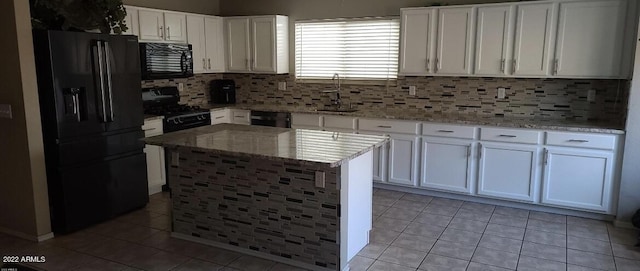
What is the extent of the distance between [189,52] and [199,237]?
8.82ft

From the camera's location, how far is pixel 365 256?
339cm

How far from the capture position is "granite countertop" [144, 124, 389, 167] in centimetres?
292

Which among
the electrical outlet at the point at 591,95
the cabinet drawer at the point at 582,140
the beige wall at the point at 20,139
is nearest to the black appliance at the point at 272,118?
the beige wall at the point at 20,139

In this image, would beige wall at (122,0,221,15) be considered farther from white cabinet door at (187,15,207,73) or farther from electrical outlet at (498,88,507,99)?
electrical outlet at (498,88,507,99)

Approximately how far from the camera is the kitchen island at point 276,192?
306 centimetres

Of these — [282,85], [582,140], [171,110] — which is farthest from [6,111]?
[582,140]

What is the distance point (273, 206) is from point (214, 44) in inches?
135

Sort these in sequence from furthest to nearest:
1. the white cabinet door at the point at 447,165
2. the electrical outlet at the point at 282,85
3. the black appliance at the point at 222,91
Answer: the black appliance at the point at 222,91, the electrical outlet at the point at 282,85, the white cabinet door at the point at 447,165

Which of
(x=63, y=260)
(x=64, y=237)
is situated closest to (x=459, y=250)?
(x=63, y=260)

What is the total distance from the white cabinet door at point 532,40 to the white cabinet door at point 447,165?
955 millimetres

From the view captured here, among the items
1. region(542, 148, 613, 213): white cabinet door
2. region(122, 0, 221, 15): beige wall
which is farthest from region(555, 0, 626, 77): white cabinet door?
region(122, 0, 221, 15): beige wall

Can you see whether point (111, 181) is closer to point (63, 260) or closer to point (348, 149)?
point (63, 260)

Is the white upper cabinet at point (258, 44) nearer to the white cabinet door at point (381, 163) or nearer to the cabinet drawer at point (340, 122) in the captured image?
the cabinet drawer at point (340, 122)

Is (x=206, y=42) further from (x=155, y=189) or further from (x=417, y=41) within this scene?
(x=417, y=41)
